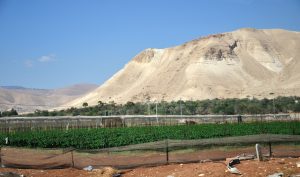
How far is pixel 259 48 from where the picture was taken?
147 metres

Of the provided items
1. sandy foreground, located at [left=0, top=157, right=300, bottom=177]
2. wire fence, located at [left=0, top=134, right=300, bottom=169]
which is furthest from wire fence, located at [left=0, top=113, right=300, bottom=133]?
sandy foreground, located at [left=0, top=157, right=300, bottom=177]

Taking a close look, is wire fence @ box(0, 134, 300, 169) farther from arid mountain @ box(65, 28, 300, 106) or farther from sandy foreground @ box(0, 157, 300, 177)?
arid mountain @ box(65, 28, 300, 106)

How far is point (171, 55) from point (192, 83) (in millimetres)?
30542

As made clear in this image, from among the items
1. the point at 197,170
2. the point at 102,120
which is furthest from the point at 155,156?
the point at 102,120

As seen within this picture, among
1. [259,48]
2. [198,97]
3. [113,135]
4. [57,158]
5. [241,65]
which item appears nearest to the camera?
[57,158]

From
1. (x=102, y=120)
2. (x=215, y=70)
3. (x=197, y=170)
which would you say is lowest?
(x=197, y=170)

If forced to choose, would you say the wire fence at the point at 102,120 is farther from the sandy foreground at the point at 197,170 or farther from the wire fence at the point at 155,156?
the sandy foreground at the point at 197,170

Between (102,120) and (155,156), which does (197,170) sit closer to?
(155,156)

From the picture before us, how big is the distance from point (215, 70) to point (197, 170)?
390 ft

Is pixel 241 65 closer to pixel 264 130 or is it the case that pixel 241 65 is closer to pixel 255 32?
pixel 255 32

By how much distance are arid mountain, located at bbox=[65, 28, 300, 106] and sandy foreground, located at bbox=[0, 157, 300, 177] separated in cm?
9914

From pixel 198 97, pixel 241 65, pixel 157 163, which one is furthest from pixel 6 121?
pixel 241 65

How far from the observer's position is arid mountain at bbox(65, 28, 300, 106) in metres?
123

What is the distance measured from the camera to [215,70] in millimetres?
133000
